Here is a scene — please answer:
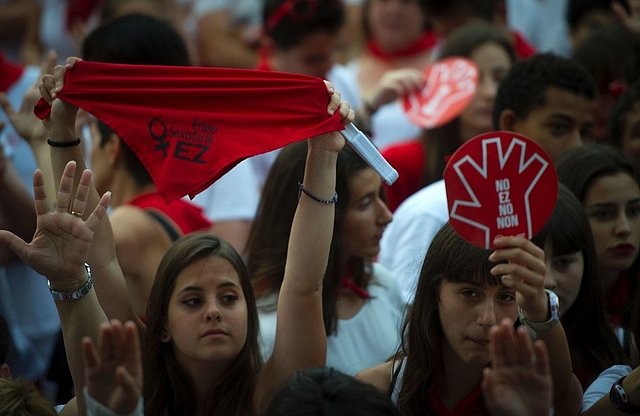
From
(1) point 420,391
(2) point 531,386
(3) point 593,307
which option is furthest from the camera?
(3) point 593,307

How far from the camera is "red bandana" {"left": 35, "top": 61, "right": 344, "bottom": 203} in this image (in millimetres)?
3389

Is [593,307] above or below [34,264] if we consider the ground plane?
above

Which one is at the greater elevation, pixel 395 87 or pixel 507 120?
pixel 395 87

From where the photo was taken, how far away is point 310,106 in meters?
3.41

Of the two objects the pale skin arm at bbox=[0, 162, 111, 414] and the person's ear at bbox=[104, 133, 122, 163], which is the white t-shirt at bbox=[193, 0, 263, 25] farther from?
the pale skin arm at bbox=[0, 162, 111, 414]

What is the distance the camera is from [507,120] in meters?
5.06

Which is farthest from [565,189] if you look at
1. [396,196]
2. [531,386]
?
[396,196]

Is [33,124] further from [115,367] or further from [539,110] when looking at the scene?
[539,110]

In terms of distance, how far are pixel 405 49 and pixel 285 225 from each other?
120 inches

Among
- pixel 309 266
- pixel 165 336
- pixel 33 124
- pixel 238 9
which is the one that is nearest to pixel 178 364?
pixel 165 336

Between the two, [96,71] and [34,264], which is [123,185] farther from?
[34,264]

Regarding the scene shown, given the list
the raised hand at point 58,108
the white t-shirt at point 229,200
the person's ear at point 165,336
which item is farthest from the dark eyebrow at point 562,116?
the raised hand at point 58,108

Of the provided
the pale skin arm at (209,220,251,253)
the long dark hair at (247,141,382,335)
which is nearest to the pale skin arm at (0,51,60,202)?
the long dark hair at (247,141,382,335)

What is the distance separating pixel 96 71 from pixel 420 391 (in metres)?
1.48
